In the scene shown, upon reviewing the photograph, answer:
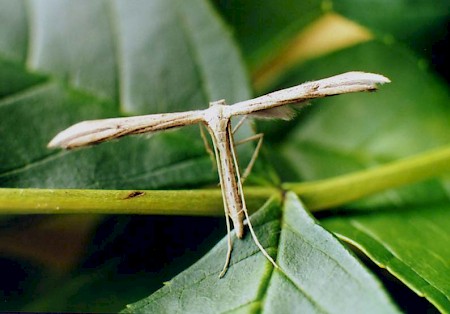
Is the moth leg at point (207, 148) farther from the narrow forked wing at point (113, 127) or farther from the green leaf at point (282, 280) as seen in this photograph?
the green leaf at point (282, 280)

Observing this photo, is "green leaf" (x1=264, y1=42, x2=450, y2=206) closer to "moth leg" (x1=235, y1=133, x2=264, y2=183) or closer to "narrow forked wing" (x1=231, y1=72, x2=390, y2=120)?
"moth leg" (x1=235, y1=133, x2=264, y2=183)

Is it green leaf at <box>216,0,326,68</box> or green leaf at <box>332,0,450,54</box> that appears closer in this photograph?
green leaf at <box>332,0,450,54</box>

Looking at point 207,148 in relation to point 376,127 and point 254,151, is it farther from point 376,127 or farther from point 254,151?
point 376,127

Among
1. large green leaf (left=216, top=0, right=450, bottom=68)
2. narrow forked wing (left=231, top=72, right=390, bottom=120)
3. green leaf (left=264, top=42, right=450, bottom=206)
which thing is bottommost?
narrow forked wing (left=231, top=72, right=390, bottom=120)

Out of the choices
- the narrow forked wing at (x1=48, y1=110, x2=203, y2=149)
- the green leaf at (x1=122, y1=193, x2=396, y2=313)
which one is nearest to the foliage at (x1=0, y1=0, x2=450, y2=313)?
the green leaf at (x1=122, y1=193, x2=396, y2=313)

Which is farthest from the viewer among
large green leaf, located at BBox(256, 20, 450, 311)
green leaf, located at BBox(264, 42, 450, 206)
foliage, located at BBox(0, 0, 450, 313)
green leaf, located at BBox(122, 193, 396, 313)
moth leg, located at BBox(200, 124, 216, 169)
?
green leaf, located at BBox(264, 42, 450, 206)
